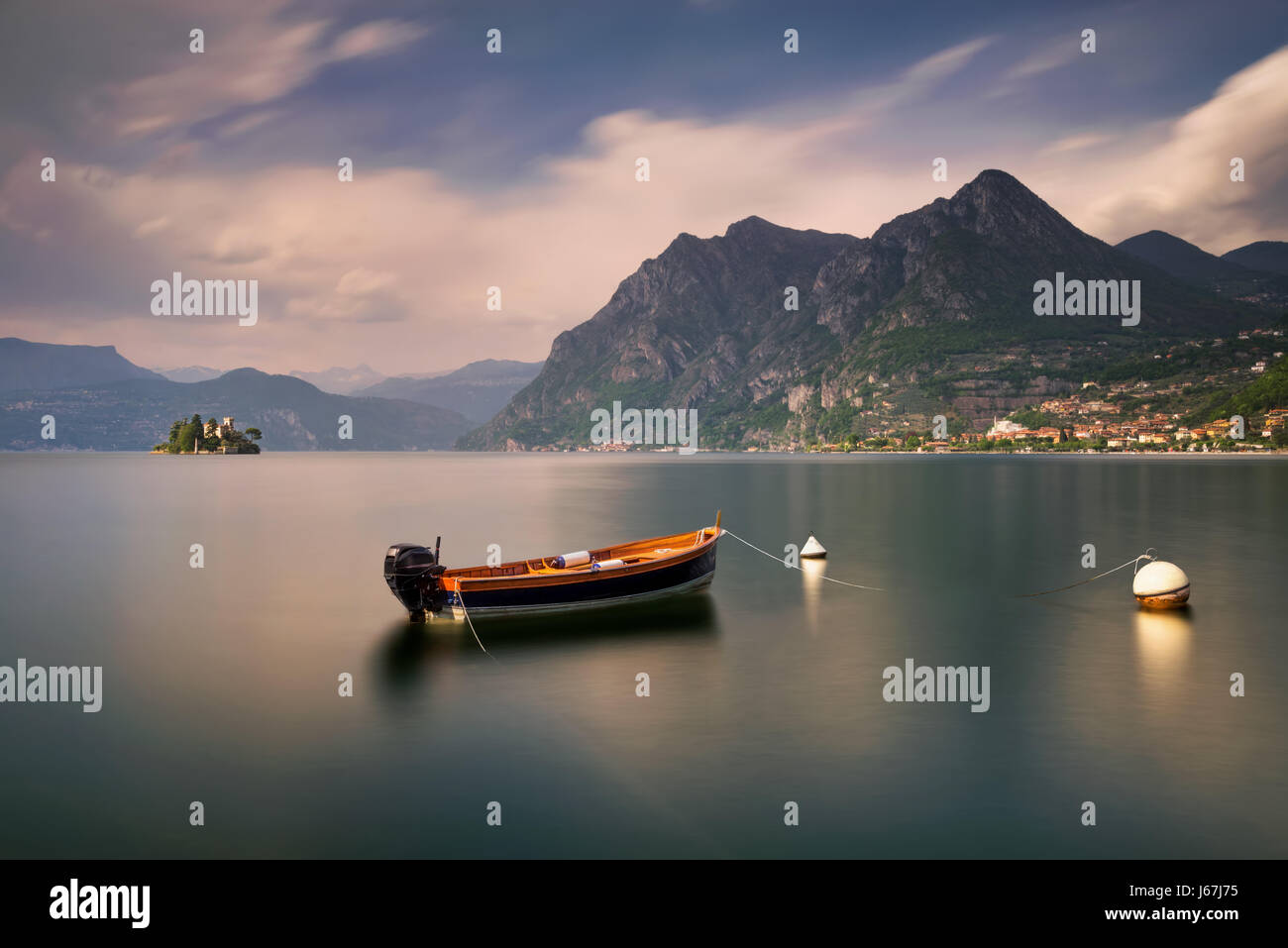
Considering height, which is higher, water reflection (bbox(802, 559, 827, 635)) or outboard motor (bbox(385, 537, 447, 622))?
outboard motor (bbox(385, 537, 447, 622))

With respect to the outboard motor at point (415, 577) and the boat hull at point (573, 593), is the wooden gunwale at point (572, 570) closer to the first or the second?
the boat hull at point (573, 593)

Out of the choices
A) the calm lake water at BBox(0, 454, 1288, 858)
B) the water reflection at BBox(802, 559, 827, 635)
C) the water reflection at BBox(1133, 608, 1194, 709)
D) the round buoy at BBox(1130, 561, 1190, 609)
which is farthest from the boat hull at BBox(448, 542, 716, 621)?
the round buoy at BBox(1130, 561, 1190, 609)

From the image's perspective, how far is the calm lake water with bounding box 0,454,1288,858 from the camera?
10.8m

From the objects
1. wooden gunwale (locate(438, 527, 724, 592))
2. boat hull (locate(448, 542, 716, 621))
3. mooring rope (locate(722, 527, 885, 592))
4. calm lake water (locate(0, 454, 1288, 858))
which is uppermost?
wooden gunwale (locate(438, 527, 724, 592))

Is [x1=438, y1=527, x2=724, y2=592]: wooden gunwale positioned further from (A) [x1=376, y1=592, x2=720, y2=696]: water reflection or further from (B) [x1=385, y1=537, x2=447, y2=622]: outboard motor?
(A) [x1=376, y1=592, x2=720, y2=696]: water reflection

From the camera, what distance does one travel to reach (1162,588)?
84.7 feet

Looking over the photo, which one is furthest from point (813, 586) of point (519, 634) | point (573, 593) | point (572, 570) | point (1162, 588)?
point (519, 634)

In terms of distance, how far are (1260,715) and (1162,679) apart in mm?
2594

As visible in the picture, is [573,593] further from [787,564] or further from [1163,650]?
[787,564]

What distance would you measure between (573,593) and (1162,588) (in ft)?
62.3

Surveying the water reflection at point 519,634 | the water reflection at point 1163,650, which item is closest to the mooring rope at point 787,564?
the water reflection at point 519,634

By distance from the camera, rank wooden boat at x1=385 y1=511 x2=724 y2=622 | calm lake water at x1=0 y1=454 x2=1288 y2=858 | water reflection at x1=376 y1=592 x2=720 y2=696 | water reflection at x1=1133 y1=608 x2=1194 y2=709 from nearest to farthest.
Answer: calm lake water at x1=0 y1=454 x2=1288 y2=858, water reflection at x1=1133 y1=608 x2=1194 y2=709, water reflection at x1=376 y1=592 x2=720 y2=696, wooden boat at x1=385 y1=511 x2=724 y2=622

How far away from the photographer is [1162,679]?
17938mm
